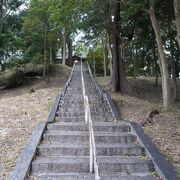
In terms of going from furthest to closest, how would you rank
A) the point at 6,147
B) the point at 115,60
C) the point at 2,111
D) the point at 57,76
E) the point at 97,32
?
1. the point at 57,76
2. the point at 97,32
3. the point at 115,60
4. the point at 2,111
5. the point at 6,147

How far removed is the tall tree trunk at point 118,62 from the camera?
1878 centimetres

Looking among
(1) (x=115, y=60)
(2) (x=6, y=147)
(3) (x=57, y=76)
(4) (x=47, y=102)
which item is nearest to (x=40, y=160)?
(2) (x=6, y=147)

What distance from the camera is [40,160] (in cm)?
697

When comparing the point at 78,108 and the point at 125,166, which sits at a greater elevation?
the point at 78,108

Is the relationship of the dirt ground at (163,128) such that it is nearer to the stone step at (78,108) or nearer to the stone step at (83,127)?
the stone step at (78,108)

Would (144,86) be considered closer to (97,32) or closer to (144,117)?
(97,32)

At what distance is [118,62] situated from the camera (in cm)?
1934

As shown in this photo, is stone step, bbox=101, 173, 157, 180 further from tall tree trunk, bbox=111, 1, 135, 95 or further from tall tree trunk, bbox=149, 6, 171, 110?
tall tree trunk, bbox=111, 1, 135, 95

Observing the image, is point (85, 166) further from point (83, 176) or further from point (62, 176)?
point (62, 176)

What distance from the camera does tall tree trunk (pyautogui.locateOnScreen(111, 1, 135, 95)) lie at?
18.8 m

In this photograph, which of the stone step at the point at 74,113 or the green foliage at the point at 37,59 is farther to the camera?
the green foliage at the point at 37,59

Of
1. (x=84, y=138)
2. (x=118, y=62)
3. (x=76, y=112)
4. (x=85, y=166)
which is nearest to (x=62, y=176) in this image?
(x=85, y=166)

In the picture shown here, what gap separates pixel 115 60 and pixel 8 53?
9.50 m

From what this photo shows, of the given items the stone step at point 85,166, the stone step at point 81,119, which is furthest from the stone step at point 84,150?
the stone step at point 81,119
